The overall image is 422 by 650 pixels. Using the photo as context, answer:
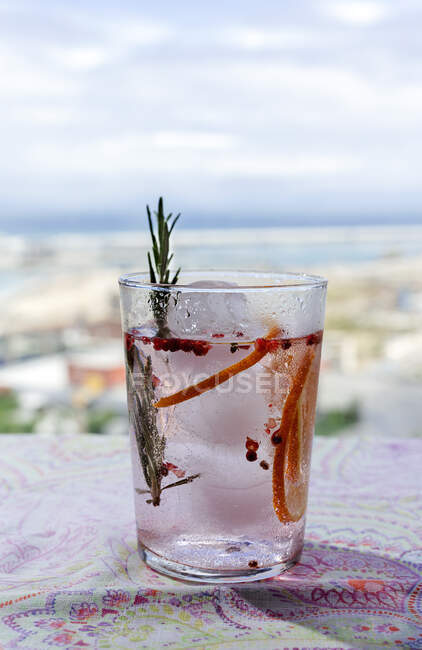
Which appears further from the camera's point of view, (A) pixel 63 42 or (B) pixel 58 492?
(A) pixel 63 42

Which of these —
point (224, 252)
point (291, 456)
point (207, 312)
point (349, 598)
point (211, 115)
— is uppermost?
point (211, 115)

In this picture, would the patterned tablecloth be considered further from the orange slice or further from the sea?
the sea

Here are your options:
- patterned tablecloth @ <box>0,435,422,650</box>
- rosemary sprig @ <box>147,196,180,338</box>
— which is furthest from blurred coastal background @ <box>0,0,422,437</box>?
rosemary sprig @ <box>147,196,180,338</box>

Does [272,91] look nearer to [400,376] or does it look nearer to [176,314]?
[400,376]

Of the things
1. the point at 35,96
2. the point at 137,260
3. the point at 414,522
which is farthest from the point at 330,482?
the point at 35,96

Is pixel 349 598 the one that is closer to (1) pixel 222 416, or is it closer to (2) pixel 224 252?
(1) pixel 222 416

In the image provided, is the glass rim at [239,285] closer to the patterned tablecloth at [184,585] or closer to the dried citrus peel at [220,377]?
the dried citrus peel at [220,377]

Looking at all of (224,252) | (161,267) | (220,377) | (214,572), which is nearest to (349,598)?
(214,572)

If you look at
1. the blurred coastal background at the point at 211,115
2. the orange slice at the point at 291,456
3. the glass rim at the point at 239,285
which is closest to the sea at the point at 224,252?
the glass rim at the point at 239,285
